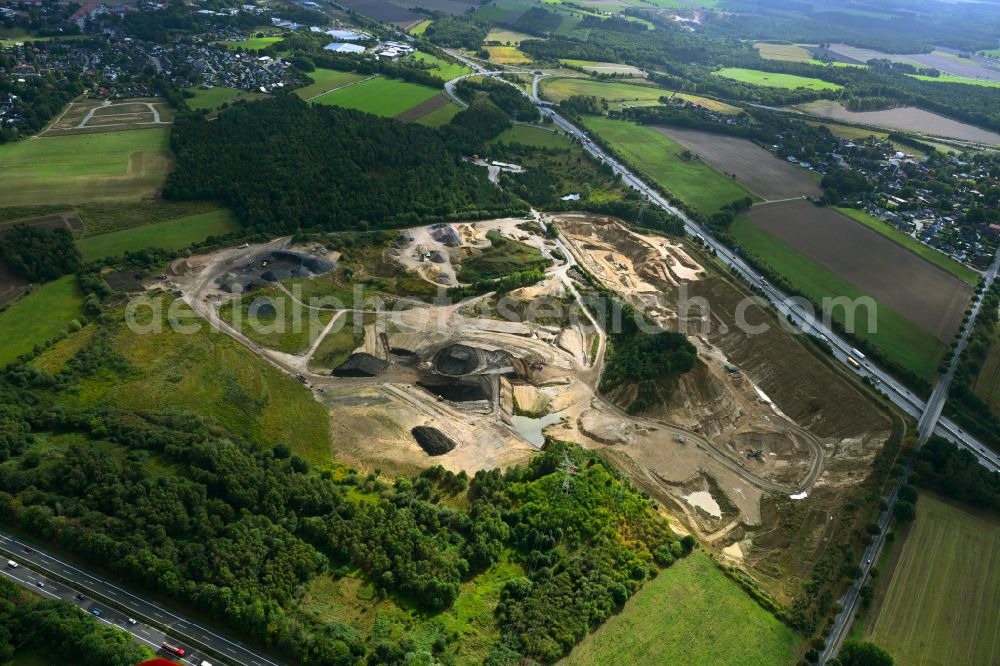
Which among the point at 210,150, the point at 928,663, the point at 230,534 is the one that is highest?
the point at 210,150

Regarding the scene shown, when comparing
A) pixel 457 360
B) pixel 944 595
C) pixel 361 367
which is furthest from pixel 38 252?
pixel 944 595

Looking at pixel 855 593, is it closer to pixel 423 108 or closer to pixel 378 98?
pixel 423 108

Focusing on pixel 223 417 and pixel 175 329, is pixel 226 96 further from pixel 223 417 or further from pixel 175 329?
pixel 223 417

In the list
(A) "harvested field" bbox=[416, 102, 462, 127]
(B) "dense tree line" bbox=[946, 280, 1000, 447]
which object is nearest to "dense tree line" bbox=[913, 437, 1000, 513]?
(B) "dense tree line" bbox=[946, 280, 1000, 447]

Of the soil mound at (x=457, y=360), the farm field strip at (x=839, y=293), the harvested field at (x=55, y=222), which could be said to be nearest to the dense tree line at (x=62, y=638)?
the soil mound at (x=457, y=360)

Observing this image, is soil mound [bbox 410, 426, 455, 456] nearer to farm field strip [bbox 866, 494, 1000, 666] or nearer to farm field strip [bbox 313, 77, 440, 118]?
farm field strip [bbox 866, 494, 1000, 666]

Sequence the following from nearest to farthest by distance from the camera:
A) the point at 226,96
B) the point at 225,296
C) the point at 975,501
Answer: the point at 975,501 → the point at 225,296 → the point at 226,96

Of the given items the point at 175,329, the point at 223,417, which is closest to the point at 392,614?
the point at 223,417
